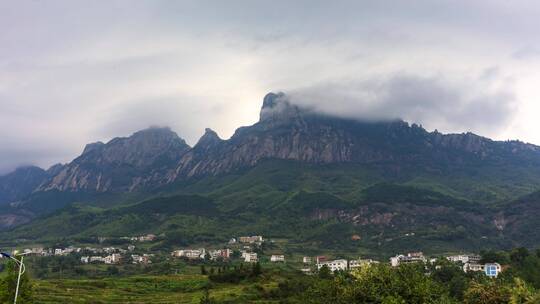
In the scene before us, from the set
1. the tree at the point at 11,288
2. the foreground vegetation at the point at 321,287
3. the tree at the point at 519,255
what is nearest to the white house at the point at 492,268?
the foreground vegetation at the point at 321,287

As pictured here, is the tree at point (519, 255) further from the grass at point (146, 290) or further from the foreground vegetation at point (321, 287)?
the grass at point (146, 290)

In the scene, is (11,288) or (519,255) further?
(519,255)

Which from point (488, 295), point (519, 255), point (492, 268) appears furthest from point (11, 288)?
point (519, 255)

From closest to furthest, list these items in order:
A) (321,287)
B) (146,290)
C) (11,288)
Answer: (11,288)
(321,287)
(146,290)

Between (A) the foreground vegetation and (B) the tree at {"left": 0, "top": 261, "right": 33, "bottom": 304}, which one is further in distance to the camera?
(B) the tree at {"left": 0, "top": 261, "right": 33, "bottom": 304}

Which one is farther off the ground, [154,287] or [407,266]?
[407,266]

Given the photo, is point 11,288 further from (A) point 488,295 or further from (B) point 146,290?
(B) point 146,290

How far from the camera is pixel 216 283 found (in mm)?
167750

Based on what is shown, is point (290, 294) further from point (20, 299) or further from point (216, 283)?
point (20, 299)

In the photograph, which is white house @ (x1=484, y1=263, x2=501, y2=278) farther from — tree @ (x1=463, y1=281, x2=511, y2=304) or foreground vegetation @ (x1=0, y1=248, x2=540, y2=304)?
tree @ (x1=463, y1=281, x2=511, y2=304)

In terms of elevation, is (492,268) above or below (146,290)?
above

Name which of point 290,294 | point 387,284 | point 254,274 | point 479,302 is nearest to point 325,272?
point 290,294

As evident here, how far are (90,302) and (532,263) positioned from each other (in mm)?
120022

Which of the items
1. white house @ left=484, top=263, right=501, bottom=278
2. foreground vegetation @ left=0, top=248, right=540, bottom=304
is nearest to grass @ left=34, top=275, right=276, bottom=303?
foreground vegetation @ left=0, top=248, right=540, bottom=304
